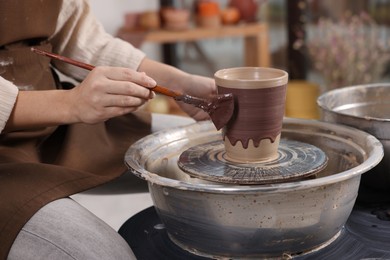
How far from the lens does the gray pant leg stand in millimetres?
960

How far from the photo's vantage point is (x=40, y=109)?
1117 mm

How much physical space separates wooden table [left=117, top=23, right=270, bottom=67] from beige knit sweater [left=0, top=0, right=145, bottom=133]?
1638 millimetres

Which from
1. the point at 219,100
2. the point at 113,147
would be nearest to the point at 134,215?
the point at 113,147

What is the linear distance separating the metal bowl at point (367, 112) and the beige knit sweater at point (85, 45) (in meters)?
0.51

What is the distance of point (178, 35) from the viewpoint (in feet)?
10.8

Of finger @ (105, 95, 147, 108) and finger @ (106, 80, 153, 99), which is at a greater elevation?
finger @ (106, 80, 153, 99)

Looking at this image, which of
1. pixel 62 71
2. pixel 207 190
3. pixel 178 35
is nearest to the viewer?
pixel 207 190

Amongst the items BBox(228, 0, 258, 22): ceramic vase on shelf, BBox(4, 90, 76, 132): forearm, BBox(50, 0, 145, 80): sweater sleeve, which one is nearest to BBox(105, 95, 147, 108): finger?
BBox(4, 90, 76, 132): forearm

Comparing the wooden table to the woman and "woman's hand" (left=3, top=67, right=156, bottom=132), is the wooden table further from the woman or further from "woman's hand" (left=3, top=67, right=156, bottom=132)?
"woman's hand" (left=3, top=67, right=156, bottom=132)

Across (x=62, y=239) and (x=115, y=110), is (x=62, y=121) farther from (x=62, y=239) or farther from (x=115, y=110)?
(x=62, y=239)

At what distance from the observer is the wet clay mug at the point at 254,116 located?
105 cm

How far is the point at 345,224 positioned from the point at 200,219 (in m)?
0.32

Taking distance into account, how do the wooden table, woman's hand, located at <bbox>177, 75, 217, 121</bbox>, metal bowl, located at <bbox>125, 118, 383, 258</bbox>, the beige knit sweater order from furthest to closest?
the wooden table → the beige knit sweater → woman's hand, located at <bbox>177, 75, 217, 121</bbox> → metal bowl, located at <bbox>125, 118, 383, 258</bbox>

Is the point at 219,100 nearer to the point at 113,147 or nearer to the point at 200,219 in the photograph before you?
the point at 200,219
